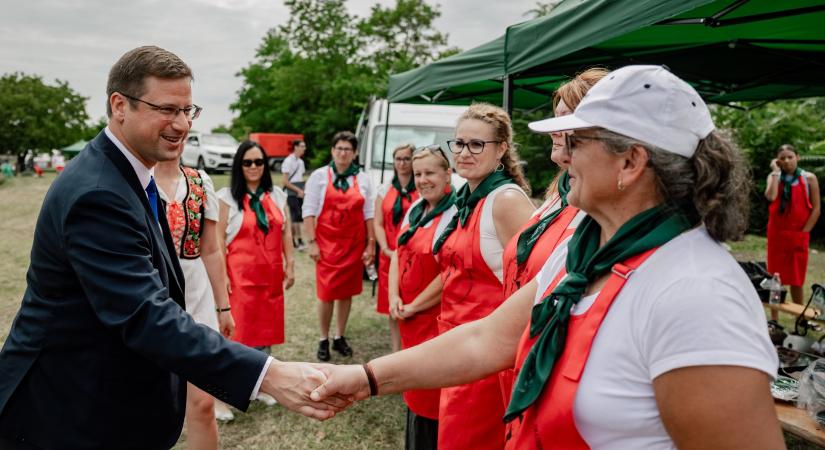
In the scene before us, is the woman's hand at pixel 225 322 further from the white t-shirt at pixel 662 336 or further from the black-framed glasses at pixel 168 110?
the white t-shirt at pixel 662 336

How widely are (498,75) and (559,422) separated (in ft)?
11.9

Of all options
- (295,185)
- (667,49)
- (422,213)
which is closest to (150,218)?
(422,213)

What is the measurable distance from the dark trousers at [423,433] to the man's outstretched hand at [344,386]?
1.19 meters

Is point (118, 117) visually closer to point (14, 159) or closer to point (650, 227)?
point (650, 227)

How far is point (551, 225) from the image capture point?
2.29 m

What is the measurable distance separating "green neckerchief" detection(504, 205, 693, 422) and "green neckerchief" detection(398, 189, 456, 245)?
2.09 metres

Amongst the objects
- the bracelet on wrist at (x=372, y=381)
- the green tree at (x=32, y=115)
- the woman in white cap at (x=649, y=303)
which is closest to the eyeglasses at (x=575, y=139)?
the woman in white cap at (x=649, y=303)

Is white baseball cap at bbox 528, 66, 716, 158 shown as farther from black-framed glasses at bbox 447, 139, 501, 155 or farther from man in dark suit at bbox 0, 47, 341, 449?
black-framed glasses at bbox 447, 139, 501, 155

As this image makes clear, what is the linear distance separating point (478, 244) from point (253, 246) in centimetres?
241

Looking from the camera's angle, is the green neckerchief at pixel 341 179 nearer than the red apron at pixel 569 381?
No

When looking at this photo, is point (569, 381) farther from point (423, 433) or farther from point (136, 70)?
point (423, 433)

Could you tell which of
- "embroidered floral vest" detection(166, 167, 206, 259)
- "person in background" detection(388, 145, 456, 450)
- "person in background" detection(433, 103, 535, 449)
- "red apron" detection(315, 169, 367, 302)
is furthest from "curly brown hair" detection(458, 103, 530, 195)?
"red apron" detection(315, 169, 367, 302)

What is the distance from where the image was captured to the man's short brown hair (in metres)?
1.98

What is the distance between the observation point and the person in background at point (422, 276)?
3.20 meters
